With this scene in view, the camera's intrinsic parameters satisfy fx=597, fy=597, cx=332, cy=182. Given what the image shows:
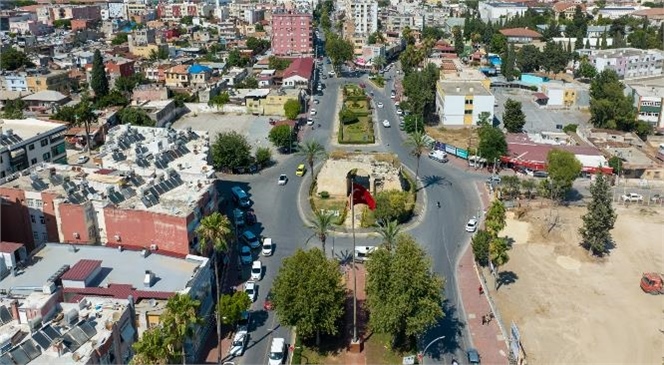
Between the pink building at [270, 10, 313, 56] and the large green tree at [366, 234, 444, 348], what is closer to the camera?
the large green tree at [366, 234, 444, 348]

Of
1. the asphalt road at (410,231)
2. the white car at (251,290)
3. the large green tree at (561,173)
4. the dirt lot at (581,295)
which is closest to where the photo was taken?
the dirt lot at (581,295)

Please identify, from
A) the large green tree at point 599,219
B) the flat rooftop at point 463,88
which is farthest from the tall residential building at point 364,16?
the large green tree at point 599,219

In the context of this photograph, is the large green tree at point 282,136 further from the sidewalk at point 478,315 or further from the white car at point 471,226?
the sidewalk at point 478,315

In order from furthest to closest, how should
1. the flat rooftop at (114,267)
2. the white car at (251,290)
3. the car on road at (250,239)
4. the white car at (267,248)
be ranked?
the car on road at (250,239), the white car at (267,248), the white car at (251,290), the flat rooftop at (114,267)

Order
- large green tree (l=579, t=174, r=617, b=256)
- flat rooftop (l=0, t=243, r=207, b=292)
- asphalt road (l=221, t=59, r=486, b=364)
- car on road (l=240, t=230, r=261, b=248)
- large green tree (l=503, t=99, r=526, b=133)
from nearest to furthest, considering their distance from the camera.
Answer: flat rooftop (l=0, t=243, r=207, b=292) → asphalt road (l=221, t=59, r=486, b=364) → large green tree (l=579, t=174, r=617, b=256) → car on road (l=240, t=230, r=261, b=248) → large green tree (l=503, t=99, r=526, b=133)

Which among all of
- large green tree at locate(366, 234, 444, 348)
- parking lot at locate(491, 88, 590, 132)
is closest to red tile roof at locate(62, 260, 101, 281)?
large green tree at locate(366, 234, 444, 348)

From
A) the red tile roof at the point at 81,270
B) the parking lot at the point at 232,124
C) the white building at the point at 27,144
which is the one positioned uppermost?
the white building at the point at 27,144

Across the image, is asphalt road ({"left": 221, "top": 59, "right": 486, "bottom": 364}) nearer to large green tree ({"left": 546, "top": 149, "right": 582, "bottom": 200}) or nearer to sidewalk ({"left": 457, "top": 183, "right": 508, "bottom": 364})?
sidewalk ({"left": 457, "top": 183, "right": 508, "bottom": 364})

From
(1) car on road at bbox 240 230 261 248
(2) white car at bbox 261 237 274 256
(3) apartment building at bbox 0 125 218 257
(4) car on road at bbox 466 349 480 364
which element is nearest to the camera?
(4) car on road at bbox 466 349 480 364
